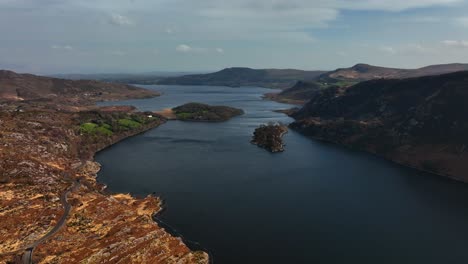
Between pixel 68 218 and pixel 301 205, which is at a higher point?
pixel 68 218

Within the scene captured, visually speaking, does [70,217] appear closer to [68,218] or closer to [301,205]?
[68,218]

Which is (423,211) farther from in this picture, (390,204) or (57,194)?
(57,194)

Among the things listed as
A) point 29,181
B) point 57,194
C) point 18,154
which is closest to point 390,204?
point 57,194

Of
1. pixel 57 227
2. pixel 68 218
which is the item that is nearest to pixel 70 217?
pixel 68 218

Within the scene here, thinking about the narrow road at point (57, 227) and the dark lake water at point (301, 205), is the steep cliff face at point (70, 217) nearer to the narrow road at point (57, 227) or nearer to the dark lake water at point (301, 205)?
the narrow road at point (57, 227)

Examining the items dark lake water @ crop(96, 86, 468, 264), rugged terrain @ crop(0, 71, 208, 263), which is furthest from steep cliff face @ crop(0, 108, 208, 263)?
dark lake water @ crop(96, 86, 468, 264)

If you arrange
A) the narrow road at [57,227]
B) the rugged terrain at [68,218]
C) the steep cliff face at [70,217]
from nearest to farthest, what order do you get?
1. the narrow road at [57,227]
2. the rugged terrain at [68,218]
3. the steep cliff face at [70,217]

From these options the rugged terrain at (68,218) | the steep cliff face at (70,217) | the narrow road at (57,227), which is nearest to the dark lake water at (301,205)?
the rugged terrain at (68,218)

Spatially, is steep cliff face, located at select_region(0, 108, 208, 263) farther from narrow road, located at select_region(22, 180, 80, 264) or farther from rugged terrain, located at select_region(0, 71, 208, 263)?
narrow road, located at select_region(22, 180, 80, 264)

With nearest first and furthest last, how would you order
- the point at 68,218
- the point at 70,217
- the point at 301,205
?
the point at 68,218 → the point at 70,217 → the point at 301,205

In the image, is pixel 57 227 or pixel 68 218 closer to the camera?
pixel 57 227
